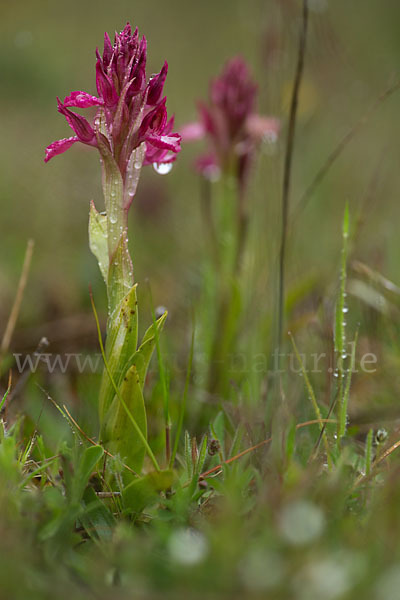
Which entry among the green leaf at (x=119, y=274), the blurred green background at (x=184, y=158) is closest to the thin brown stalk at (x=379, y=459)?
the green leaf at (x=119, y=274)

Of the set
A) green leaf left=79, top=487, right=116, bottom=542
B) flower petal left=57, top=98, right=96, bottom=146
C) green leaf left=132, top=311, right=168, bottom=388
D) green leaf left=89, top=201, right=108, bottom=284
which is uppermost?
flower petal left=57, top=98, right=96, bottom=146

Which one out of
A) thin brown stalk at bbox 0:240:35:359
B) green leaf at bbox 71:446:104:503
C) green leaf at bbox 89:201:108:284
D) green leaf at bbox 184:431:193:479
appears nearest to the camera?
green leaf at bbox 71:446:104:503

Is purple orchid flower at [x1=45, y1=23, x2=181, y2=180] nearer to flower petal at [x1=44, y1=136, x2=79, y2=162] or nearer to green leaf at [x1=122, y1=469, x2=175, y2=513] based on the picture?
flower petal at [x1=44, y1=136, x2=79, y2=162]

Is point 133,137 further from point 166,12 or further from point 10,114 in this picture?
point 166,12

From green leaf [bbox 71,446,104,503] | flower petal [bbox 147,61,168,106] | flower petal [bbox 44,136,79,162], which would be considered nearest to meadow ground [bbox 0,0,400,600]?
green leaf [bbox 71,446,104,503]

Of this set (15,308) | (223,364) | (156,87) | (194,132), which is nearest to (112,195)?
(156,87)

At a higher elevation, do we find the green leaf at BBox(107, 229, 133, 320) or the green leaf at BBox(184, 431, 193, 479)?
the green leaf at BBox(107, 229, 133, 320)

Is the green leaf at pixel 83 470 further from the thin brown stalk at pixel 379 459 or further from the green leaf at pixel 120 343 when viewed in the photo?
the thin brown stalk at pixel 379 459

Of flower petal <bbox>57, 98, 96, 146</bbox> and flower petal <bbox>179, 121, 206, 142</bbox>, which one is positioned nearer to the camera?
flower petal <bbox>57, 98, 96, 146</bbox>
